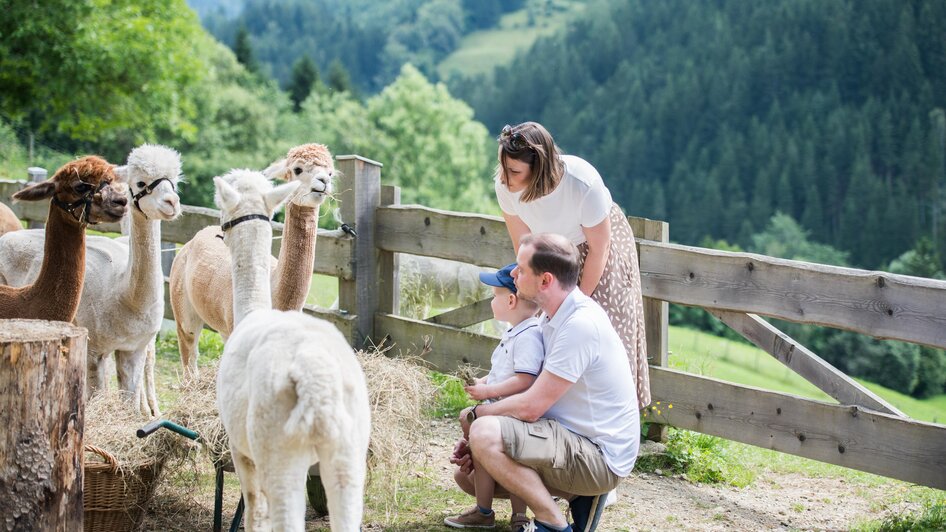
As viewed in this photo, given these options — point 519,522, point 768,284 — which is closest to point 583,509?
point 519,522

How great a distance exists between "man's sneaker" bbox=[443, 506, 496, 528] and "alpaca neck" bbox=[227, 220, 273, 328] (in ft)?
4.68

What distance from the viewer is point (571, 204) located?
4.29 m

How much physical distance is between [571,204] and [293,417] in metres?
1.92

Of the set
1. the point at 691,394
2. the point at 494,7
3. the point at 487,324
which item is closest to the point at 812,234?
the point at 487,324

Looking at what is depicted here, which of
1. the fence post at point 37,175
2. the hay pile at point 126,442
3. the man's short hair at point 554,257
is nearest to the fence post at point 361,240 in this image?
the hay pile at point 126,442

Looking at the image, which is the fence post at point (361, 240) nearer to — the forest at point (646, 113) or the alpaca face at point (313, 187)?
the alpaca face at point (313, 187)

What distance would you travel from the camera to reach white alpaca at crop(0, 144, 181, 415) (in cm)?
483

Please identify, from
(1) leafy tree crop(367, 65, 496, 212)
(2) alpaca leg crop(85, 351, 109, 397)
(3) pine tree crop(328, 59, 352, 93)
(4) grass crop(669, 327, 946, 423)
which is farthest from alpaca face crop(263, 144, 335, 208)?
(3) pine tree crop(328, 59, 352, 93)

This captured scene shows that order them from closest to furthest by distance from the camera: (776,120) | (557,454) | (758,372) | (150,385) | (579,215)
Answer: (557,454), (579,215), (150,385), (758,372), (776,120)

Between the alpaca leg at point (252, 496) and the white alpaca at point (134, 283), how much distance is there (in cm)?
183

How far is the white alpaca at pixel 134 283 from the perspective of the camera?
190 inches

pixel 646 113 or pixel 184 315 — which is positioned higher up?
pixel 646 113

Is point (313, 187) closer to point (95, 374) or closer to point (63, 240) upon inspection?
point (63, 240)

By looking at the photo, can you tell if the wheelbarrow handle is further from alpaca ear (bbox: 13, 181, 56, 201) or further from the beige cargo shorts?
alpaca ear (bbox: 13, 181, 56, 201)
